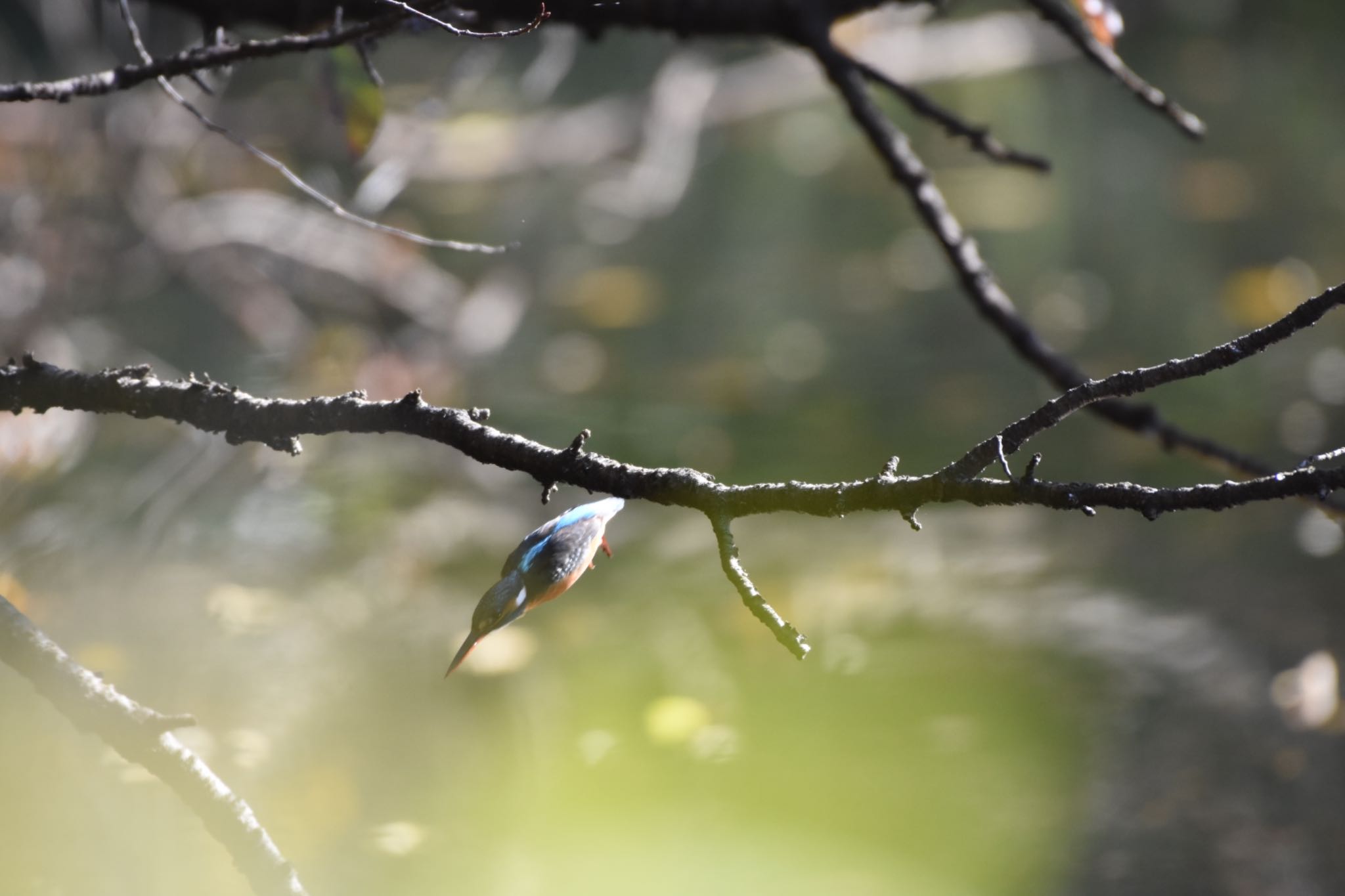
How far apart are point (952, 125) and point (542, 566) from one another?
49.9 inches

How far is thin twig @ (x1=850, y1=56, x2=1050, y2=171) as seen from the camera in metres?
1.83

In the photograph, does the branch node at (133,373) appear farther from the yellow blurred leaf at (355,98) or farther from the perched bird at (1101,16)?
the perched bird at (1101,16)

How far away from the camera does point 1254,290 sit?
4.64 m

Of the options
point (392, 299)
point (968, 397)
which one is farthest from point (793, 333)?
point (392, 299)

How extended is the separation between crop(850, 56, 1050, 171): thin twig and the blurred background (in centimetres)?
36

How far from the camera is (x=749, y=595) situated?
0.92 meters

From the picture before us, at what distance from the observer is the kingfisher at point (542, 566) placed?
36.8 inches


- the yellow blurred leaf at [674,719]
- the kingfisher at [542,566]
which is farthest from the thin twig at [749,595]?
the yellow blurred leaf at [674,719]

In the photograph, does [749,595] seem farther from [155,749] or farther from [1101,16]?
[1101,16]

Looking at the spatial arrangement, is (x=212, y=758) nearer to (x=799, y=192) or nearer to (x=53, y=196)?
(x=53, y=196)

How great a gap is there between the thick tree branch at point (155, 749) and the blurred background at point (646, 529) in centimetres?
81

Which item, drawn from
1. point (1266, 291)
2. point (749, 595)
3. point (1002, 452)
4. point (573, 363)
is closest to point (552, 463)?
point (749, 595)

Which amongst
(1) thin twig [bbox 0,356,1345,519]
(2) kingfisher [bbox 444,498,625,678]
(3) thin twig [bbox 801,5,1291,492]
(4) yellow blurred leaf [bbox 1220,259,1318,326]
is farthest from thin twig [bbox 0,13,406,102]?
(4) yellow blurred leaf [bbox 1220,259,1318,326]

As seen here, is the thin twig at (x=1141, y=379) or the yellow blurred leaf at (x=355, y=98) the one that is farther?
the yellow blurred leaf at (x=355, y=98)
